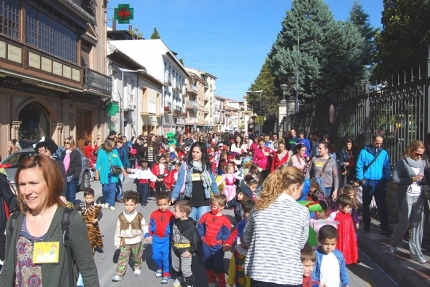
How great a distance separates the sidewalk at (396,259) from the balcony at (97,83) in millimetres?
17417

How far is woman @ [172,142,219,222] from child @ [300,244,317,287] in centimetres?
269

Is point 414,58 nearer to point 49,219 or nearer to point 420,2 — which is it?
point 420,2

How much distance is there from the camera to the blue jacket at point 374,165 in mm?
7855

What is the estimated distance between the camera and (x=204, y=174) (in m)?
6.63

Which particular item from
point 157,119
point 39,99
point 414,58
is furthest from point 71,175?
point 157,119

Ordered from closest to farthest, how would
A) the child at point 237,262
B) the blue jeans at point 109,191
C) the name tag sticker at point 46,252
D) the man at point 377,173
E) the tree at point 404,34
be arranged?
the name tag sticker at point 46,252 < the child at point 237,262 < the man at point 377,173 < the blue jeans at point 109,191 < the tree at point 404,34

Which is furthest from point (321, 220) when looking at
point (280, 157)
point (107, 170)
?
point (107, 170)

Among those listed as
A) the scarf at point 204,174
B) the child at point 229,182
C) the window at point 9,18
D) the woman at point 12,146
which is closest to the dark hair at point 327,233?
the scarf at point 204,174

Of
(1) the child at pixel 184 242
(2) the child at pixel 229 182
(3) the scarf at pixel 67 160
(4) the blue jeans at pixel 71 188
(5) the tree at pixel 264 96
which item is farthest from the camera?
(5) the tree at pixel 264 96

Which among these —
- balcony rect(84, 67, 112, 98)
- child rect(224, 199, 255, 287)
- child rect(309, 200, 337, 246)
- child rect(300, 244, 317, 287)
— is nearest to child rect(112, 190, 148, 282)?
child rect(224, 199, 255, 287)

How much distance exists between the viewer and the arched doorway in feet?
59.3

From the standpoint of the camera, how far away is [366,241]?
7539 millimetres

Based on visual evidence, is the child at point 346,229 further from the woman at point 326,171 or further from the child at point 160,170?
the child at point 160,170

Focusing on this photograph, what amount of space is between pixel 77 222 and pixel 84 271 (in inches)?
12.4
